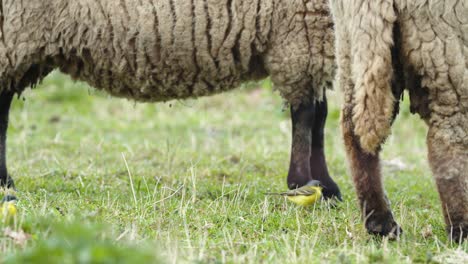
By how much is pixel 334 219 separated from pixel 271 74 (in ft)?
4.92

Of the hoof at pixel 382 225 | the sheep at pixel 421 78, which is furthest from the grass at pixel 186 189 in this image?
the sheep at pixel 421 78

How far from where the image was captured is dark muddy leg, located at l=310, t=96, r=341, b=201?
22.1 feet

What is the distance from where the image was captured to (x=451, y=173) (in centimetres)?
444

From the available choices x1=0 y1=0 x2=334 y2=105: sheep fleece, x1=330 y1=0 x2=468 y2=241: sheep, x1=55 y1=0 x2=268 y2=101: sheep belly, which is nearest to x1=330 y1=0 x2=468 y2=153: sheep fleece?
x1=330 y1=0 x2=468 y2=241: sheep

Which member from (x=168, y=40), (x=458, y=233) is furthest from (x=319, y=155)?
(x=458, y=233)

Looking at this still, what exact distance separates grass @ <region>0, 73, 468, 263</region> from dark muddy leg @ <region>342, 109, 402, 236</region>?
0.10 metres

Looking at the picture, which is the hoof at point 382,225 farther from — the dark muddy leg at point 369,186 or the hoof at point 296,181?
the hoof at point 296,181

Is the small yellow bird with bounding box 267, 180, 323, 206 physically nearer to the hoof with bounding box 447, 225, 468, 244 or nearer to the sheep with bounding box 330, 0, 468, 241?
the sheep with bounding box 330, 0, 468, 241

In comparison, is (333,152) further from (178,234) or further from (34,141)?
(178,234)

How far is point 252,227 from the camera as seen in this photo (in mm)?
5043

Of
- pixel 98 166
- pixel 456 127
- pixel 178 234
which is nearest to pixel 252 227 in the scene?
pixel 178 234

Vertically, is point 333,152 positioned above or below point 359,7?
below

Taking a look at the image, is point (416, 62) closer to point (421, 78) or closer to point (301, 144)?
point (421, 78)

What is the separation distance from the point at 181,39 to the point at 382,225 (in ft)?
7.75
